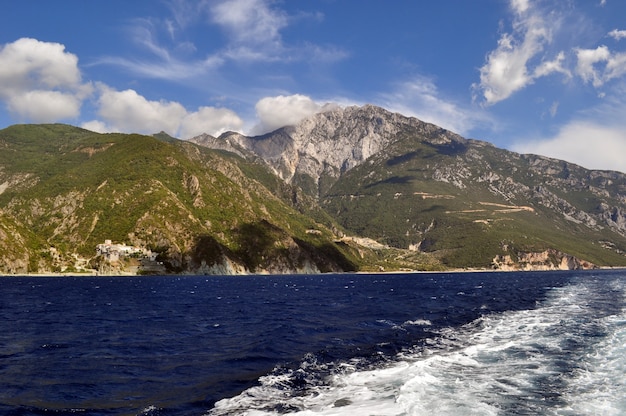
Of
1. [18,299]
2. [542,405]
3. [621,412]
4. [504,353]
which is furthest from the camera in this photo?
[18,299]

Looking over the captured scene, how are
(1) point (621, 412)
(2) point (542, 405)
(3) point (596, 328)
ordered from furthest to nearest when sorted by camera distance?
(3) point (596, 328), (2) point (542, 405), (1) point (621, 412)

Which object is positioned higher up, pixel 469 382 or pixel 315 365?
pixel 469 382

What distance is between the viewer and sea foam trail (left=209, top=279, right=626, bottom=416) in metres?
24.9

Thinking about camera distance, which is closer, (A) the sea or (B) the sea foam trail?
(B) the sea foam trail

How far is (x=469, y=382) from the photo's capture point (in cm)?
3019

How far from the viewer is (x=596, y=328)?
170ft

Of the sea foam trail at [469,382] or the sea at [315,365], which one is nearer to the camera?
the sea foam trail at [469,382]

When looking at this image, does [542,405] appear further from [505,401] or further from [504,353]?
[504,353]

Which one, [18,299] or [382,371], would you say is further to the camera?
[18,299]

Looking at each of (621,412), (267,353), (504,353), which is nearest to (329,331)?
(267,353)

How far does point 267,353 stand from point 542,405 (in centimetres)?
2386

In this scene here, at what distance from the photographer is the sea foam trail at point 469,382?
24859 millimetres

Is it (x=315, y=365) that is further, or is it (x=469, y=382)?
(x=315, y=365)

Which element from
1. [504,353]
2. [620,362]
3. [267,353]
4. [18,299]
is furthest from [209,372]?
[18,299]
